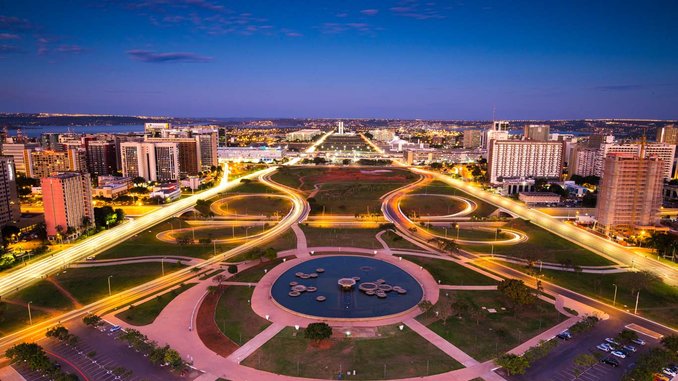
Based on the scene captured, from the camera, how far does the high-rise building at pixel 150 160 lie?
14800cm

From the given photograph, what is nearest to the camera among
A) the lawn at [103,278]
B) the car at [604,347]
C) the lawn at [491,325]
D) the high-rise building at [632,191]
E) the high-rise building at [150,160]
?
the car at [604,347]

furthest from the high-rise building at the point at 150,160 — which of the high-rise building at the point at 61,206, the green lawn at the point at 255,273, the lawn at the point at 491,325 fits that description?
the lawn at the point at 491,325

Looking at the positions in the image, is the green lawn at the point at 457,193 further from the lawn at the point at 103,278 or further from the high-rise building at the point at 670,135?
the high-rise building at the point at 670,135

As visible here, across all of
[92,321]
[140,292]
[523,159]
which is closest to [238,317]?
[92,321]

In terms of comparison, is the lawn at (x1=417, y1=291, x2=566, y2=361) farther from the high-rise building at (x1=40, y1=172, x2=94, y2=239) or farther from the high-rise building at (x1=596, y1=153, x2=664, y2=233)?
the high-rise building at (x1=40, y1=172, x2=94, y2=239)

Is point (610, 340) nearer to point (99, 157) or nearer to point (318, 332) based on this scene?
point (318, 332)

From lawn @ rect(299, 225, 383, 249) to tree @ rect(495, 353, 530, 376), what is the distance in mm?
39594

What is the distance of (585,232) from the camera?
8869cm

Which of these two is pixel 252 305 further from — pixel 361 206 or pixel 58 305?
pixel 361 206

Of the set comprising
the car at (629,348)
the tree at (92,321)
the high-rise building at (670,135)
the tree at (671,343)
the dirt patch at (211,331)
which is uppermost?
the high-rise building at (670,135)

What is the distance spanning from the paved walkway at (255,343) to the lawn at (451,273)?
88.4ft

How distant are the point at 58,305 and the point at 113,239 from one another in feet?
98.9

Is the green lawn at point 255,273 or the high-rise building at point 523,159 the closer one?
the green lawn at point 255,273

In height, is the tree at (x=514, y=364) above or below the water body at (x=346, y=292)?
above
